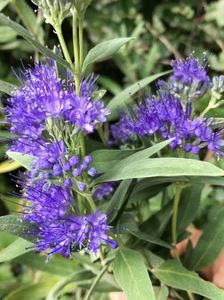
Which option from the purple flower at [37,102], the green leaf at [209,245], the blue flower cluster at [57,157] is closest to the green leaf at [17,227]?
the blue flower cluster at [57,157]

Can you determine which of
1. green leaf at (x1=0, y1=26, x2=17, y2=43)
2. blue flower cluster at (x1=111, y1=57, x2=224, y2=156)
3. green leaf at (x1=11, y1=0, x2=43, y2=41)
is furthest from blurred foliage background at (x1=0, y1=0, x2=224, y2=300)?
blue flower cluster at (x1=111, y1=57, x2=224, y2=156)

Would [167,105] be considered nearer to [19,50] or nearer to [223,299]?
[223,299]

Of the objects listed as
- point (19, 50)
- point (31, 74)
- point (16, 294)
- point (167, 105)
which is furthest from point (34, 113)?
point (19, 50)

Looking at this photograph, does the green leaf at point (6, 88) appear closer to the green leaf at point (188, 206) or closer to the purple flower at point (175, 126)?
the purple flower at point (175, 126)

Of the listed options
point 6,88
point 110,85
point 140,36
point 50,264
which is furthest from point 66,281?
point 140,36

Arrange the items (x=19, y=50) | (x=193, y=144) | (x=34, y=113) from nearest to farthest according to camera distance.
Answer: (x=34, y=113), (x=193, y=144), (x=19, y=50)
